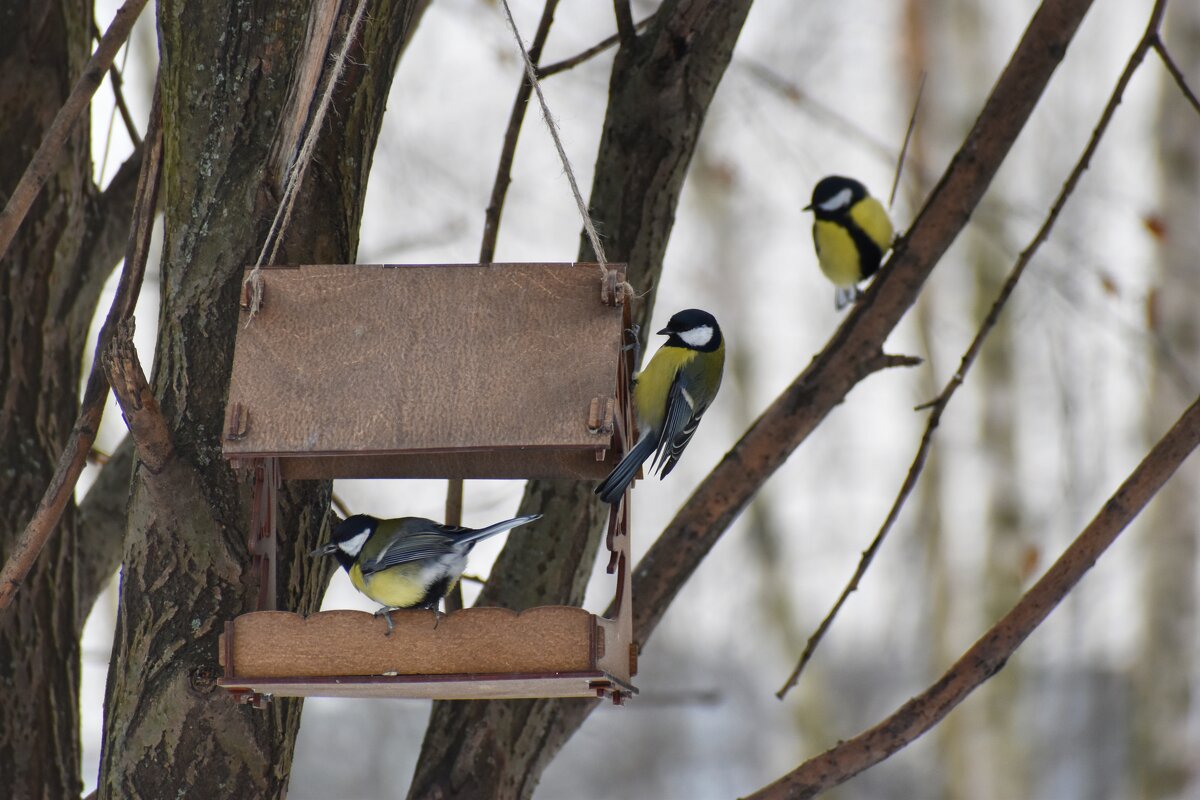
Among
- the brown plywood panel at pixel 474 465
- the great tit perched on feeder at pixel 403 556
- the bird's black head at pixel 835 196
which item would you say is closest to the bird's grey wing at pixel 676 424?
the brown plywood panel at pixel 474 465

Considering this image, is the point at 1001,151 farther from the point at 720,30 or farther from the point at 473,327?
the point at 473,327

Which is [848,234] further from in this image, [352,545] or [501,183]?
[352,545]

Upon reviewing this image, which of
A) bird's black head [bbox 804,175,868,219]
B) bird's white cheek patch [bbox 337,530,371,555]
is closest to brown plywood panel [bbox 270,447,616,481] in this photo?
bird's white cheek patch [bbox 337,530,371,555]

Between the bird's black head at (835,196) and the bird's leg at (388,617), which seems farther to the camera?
the bird's black head at (835,196)

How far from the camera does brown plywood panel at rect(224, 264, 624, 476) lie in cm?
179

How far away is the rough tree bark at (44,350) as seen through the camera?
8.09 feet

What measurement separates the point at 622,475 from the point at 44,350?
1361 mm

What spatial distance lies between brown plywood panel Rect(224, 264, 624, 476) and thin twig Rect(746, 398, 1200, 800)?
93cm

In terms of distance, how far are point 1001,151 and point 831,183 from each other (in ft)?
4.48

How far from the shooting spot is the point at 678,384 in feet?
8.38

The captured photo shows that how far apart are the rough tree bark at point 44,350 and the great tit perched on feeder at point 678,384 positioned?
1.22 meters

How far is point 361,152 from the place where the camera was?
7.45ft

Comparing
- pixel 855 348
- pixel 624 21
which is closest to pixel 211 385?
Result: pixel 624 21

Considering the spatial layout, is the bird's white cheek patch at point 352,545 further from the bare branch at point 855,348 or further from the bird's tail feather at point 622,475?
the bare branch at point 855,348
